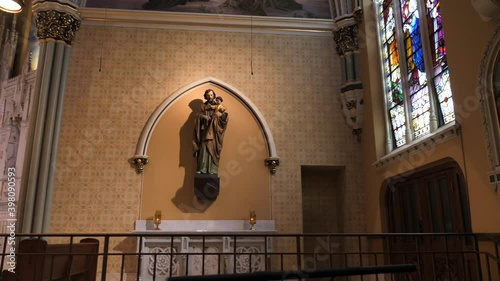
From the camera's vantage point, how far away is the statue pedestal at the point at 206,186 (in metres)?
8.01

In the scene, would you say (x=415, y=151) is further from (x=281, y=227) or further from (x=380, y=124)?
(x=281, y=227)

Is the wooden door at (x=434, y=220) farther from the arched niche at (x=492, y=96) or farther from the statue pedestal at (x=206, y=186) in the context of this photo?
the statue pedestal at (x=206, y=186)

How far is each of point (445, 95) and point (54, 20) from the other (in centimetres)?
725

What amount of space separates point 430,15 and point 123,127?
589 centimetres

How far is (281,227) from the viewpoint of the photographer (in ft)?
26.9

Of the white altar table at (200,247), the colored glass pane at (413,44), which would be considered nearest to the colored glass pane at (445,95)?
the colored glass pane at (413,44)

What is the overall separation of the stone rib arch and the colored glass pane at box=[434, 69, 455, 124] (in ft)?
10.9

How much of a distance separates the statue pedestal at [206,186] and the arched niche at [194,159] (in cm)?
15

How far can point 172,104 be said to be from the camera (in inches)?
337

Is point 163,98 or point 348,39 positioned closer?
point 163,98

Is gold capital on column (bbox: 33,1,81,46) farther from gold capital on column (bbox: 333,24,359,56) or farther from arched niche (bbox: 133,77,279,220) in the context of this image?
gold capital on column (bbox: 333,24,359,56)

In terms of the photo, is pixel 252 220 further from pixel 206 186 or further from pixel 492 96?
pixel 492 96

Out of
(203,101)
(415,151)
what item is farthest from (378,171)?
(203,101)

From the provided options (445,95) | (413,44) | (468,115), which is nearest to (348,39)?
(413,44)
